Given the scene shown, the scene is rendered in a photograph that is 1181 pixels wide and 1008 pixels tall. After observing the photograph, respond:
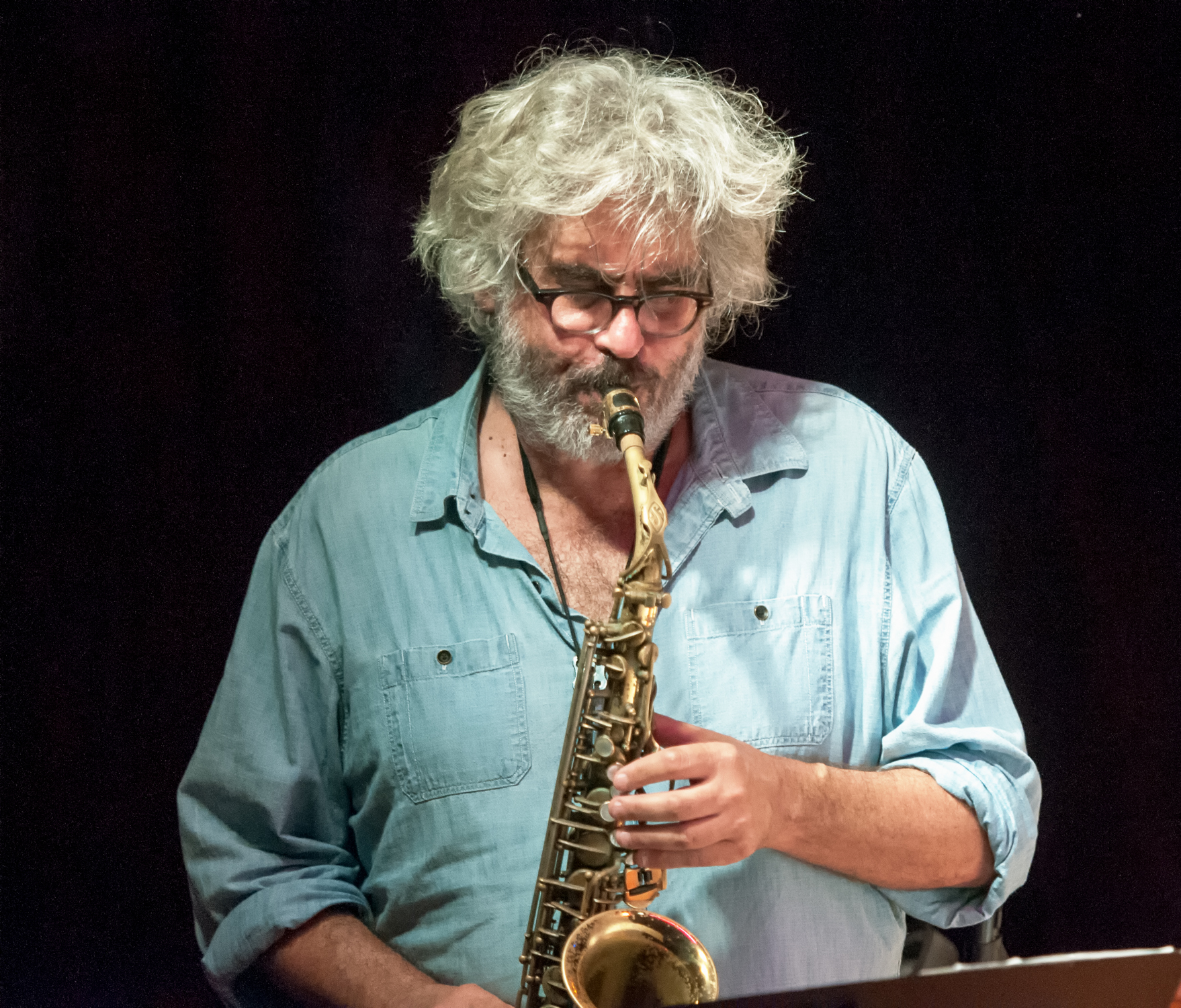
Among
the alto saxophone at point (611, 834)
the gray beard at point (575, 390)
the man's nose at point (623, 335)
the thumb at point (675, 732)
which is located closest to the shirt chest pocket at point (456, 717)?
the alto saxophone at point (611, 834)

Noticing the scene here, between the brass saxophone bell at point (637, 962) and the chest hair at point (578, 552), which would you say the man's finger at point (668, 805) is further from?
the chest hair at point (578, 552)

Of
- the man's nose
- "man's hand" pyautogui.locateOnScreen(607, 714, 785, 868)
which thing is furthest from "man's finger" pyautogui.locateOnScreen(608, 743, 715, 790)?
the man's nose

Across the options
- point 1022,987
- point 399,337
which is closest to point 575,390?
point 399,337

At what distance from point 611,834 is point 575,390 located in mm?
627

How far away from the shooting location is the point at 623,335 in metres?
1.63

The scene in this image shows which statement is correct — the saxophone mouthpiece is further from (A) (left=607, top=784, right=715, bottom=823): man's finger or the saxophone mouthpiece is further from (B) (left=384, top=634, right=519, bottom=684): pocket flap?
(A) (left=607, top=784, right=715, bottom=823): man's finger

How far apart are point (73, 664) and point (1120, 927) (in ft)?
6.21

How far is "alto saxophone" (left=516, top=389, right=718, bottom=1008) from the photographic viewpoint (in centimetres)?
150

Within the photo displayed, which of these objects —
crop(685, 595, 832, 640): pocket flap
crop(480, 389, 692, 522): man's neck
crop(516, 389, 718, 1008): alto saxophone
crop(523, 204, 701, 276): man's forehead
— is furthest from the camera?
crop(480, 389, 692, 522): man's neck

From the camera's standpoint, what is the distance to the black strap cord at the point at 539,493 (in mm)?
1754

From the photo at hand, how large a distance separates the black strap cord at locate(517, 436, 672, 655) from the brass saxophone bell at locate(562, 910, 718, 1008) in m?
0.44

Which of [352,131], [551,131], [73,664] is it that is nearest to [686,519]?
[551,131]

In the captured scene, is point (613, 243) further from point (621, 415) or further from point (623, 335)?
point (621, 415)

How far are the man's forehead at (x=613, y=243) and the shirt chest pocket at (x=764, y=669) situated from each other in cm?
52
